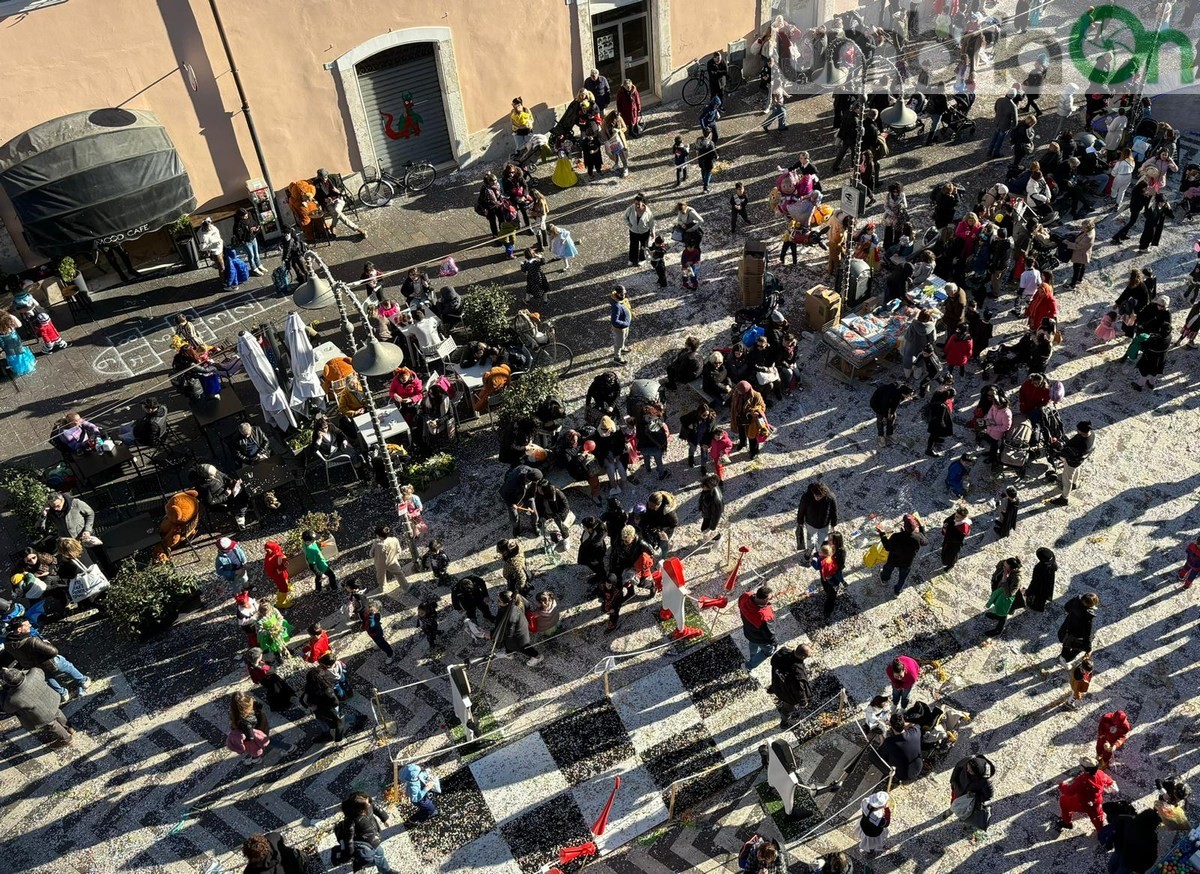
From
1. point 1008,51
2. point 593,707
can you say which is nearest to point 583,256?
point 1008,51

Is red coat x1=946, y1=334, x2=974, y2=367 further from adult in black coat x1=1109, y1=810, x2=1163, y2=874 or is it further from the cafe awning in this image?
the cafe awning

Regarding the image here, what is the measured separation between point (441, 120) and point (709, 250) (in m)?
7.59

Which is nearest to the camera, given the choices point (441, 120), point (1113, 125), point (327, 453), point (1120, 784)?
point (1120, 784)

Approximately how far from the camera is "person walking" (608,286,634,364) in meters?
19.2

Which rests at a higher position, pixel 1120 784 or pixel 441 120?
pixel 441 120

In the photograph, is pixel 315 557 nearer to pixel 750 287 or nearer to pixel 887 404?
pixel 887 404

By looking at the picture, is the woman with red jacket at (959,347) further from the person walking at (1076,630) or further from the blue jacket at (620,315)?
the blue jacket at (620,315)

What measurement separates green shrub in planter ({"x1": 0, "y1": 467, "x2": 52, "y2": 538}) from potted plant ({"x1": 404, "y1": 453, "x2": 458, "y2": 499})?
5.64 metres

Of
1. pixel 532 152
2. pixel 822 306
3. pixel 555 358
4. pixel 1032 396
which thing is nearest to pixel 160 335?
pixel 555 358

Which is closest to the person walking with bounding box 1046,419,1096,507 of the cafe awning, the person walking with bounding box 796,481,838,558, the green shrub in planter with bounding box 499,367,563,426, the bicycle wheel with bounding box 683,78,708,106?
the person walking with bounding box 796,481,838,558

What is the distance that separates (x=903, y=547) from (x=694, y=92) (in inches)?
682

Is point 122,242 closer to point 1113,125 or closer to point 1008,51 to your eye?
point 1008,51

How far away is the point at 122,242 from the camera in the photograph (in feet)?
74.0

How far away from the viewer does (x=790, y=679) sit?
521 inches
